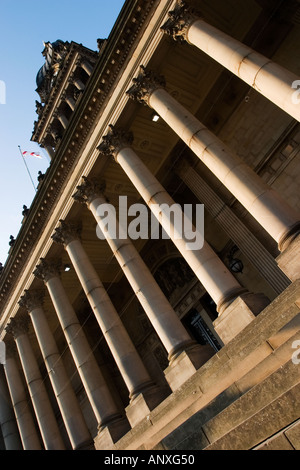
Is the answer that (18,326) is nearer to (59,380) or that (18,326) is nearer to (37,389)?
(37,389)

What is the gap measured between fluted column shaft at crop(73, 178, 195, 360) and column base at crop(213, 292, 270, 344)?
1586 millimetres

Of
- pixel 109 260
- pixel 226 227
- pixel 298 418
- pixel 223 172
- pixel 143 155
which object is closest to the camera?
pixel 298 418

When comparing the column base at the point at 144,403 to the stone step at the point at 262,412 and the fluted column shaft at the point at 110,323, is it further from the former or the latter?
the stone step at the point at 262,412

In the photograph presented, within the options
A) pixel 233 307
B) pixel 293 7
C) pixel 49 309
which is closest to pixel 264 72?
pixel 233 307

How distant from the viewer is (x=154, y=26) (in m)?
12.7

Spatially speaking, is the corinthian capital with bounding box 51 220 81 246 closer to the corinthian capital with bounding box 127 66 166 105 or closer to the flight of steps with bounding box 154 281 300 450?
the corinthian capital with bounding box 127 66 166 105

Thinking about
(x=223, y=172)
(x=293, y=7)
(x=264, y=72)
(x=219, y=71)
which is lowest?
(x=223, y=172)

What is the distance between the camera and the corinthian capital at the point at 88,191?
49.9ft

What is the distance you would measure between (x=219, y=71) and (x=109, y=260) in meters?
11.7

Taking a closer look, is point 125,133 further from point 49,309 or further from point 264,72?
point 49,309

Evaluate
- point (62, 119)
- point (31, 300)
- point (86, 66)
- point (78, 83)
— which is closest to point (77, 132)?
point (31, 300)

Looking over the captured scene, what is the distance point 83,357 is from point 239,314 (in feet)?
27.4

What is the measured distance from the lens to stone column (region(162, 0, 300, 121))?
812cm

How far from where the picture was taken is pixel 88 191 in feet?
50.0
